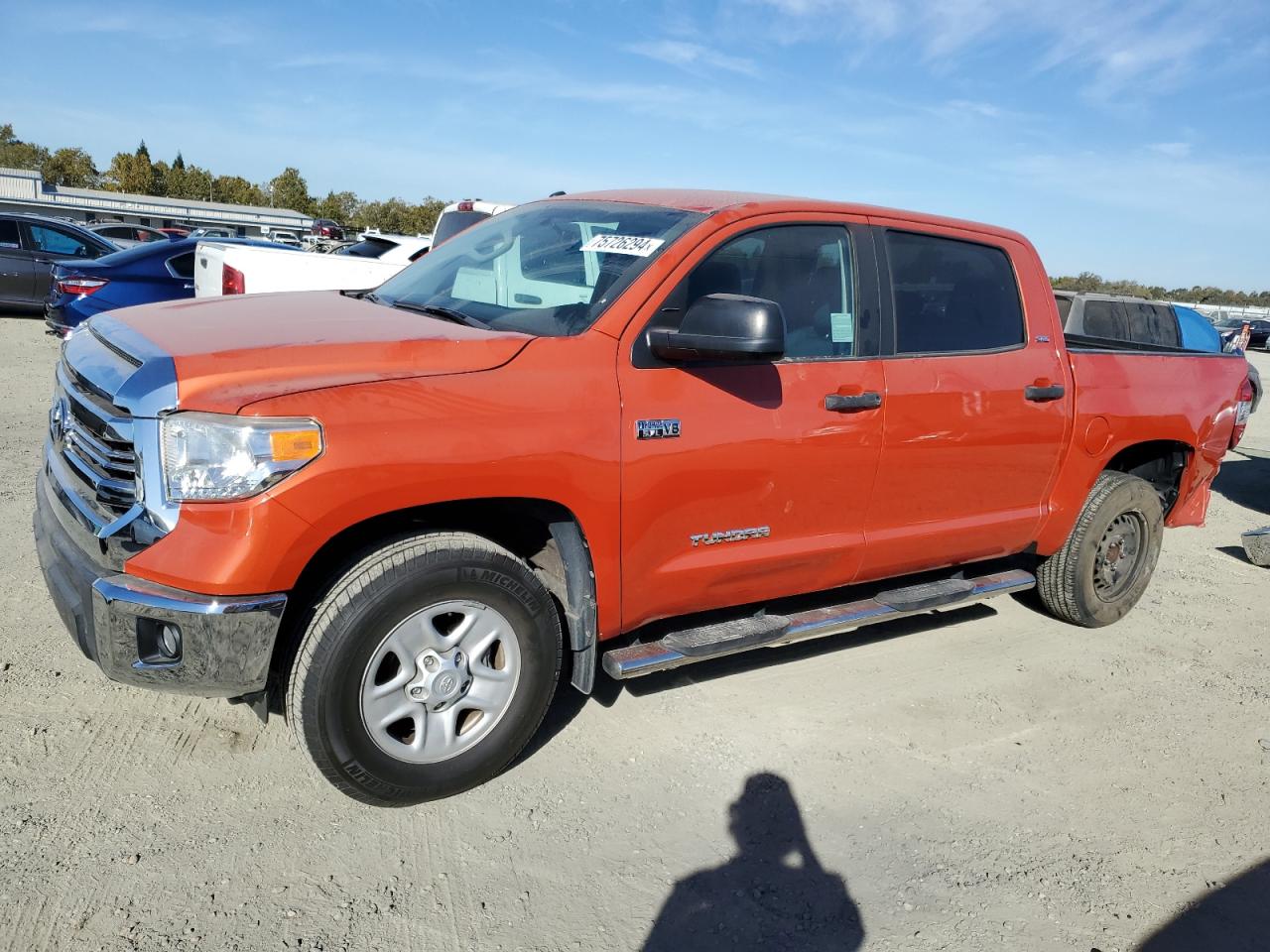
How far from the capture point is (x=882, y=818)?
3293 millimetres

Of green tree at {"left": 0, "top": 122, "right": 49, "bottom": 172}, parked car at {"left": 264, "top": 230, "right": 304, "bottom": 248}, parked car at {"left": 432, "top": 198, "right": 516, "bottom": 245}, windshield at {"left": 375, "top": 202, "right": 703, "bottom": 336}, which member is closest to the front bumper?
windshield at {"left": 375, "top": 202, "right": 703, "bottom": 336}

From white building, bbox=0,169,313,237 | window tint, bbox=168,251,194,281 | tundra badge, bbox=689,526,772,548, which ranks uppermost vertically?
window tint, bbox=168,251,194,281

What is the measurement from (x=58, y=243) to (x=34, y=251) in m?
0.33

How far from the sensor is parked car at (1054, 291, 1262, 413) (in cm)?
1038

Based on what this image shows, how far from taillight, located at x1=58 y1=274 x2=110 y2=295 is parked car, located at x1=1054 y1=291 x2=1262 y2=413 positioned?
983 centimetres

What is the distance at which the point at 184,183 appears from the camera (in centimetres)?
9650

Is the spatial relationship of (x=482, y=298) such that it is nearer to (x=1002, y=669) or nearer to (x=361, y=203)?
(x=1002, y=669)

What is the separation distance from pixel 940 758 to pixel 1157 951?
1.04 meters

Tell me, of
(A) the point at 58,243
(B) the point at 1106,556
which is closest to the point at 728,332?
(B) the point at 1106,556

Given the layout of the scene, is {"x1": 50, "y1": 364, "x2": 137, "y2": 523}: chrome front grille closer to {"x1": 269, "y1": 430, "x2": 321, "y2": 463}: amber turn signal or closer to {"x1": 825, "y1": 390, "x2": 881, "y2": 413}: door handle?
{"x1": 269, "y1": 430, "x2": 321, "y2": 463}: amber turn signal

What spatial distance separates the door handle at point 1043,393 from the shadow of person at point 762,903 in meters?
2.18

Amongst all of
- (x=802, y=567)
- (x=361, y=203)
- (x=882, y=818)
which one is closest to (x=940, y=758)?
(x=882, y=818)

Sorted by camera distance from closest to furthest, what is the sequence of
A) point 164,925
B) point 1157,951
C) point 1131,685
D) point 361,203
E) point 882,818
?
1. point 164,925
2. point 1157,951
3. point 882,818
4. point 1131,685
5. point 361,203

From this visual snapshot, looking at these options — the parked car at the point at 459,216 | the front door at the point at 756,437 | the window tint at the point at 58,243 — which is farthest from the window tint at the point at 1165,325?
the window tint at the point at 58,243
